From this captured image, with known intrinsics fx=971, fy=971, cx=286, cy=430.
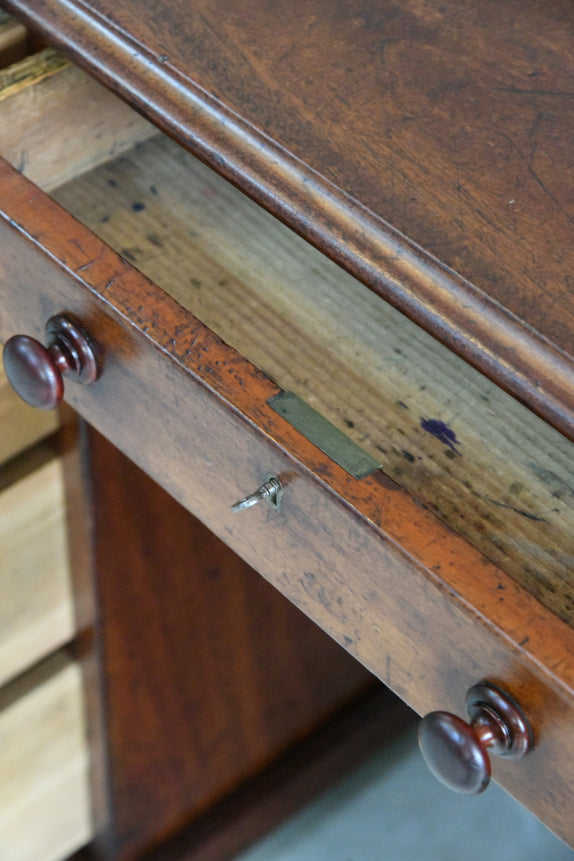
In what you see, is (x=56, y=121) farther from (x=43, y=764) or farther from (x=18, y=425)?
(x=43, y=764)

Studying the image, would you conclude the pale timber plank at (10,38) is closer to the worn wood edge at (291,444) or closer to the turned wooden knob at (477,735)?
the worn wood edge at (291,444)

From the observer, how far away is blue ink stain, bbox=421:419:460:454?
0.49 metres

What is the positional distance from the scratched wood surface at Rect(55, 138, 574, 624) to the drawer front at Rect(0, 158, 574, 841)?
64 millimetres

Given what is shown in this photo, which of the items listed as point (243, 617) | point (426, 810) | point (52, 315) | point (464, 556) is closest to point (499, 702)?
point (464, 556)

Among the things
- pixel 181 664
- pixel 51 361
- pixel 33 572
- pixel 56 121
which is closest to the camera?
pixel 51 361

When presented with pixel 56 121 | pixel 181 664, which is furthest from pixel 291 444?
pixel 181 664

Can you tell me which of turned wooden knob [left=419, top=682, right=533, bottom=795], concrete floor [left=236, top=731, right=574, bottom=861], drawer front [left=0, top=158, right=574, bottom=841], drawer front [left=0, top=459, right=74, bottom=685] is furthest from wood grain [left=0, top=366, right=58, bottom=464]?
concrete floor [left=236, top=731, right=574, bottom=861]

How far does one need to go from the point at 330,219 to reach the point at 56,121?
234 millimetres

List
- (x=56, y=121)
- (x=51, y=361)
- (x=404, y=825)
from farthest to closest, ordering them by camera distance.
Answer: (x=404, y=825), (x=56, y=121), (x=51, y=361)

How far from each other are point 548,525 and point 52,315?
0.87 ft

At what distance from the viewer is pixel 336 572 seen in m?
0.42

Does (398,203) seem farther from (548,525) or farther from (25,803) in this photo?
(25,803)

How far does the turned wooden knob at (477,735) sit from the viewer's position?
0.37 metres

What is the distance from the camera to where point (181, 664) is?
0.85m
